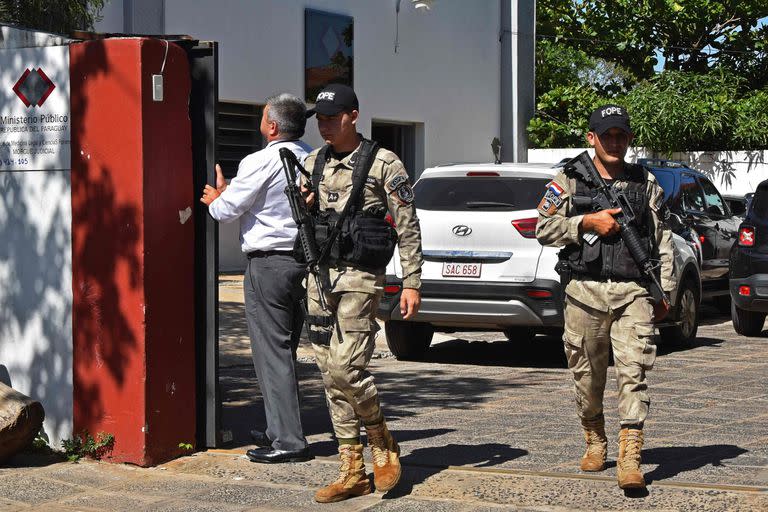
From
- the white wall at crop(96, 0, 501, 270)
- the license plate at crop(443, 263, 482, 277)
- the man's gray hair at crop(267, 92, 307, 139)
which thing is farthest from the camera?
the white wall at crop(96, 0, 501, 270)

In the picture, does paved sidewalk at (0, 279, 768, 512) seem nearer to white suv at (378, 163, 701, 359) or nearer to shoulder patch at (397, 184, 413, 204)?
white suv at (378, 163, 701, 359)

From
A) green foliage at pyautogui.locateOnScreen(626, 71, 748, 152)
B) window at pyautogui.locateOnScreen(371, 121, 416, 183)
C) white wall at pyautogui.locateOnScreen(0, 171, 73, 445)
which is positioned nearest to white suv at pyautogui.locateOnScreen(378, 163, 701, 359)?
white wall at pyautogui.locateOnScreen(0, 171, 73, 445)

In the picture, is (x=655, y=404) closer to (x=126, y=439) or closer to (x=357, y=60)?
(x=126, y=439)

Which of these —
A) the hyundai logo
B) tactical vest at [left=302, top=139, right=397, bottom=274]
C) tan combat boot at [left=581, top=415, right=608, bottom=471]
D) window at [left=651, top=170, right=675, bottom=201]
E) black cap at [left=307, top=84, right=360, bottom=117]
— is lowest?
tan combat boot at [left=581, top=415, right=608, bottom=471]

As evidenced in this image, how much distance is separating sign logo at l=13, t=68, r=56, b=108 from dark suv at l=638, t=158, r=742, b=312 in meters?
8.11

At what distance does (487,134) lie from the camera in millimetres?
25344

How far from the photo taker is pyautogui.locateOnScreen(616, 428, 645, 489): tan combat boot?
5696 millimetres

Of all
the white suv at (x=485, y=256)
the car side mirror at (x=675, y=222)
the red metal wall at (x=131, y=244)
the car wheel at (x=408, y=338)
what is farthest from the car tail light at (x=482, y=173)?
the red metal wall at (x=131, y=244)

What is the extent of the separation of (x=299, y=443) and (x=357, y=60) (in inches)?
611

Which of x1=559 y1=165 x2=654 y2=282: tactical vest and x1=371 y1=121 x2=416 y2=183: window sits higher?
x1=371 y1=121 x2=416 y2=183: window

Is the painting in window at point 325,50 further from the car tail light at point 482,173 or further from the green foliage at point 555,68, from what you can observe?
the car tail light at point 482,173

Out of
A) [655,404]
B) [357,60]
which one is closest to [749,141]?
[357,60]

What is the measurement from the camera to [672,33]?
2927cm

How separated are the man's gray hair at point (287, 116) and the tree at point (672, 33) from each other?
2327cm
